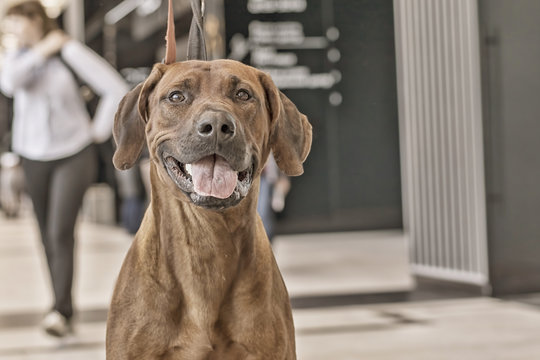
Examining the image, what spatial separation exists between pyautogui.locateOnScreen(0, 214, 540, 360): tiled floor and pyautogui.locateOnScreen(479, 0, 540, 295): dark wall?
1.00 feet

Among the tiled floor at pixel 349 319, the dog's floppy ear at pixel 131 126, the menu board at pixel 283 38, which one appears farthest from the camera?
the menu board at pixel 283 38

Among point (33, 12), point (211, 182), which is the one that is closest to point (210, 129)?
point (211, 182)

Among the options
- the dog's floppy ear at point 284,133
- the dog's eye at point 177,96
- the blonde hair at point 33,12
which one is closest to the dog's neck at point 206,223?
the dog's floppy ear at point 284,133

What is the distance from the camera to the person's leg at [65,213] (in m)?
3.96

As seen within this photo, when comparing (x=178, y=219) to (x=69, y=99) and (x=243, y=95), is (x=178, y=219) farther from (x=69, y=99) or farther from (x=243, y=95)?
(x=69, y=99)

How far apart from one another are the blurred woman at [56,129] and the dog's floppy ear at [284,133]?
2.27m

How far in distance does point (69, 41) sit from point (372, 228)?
267 inches

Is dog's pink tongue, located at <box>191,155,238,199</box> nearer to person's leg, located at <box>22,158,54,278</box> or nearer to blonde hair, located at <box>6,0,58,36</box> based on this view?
person's leg, located at <box>22,158,54,278</box>

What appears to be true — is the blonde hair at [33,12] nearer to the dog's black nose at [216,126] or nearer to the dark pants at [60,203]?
the dark pants at [60,203]

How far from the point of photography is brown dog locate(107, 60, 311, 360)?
173cm

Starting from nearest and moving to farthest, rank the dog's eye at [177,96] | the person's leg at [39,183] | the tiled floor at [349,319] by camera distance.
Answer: the dog's eye at [177,96], the tiled floor at [349,319], the person's leg at [39,183]

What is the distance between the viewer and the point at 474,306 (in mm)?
4918

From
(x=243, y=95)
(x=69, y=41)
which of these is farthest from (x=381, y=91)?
(x=243, y=95)

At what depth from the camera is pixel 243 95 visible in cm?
183
